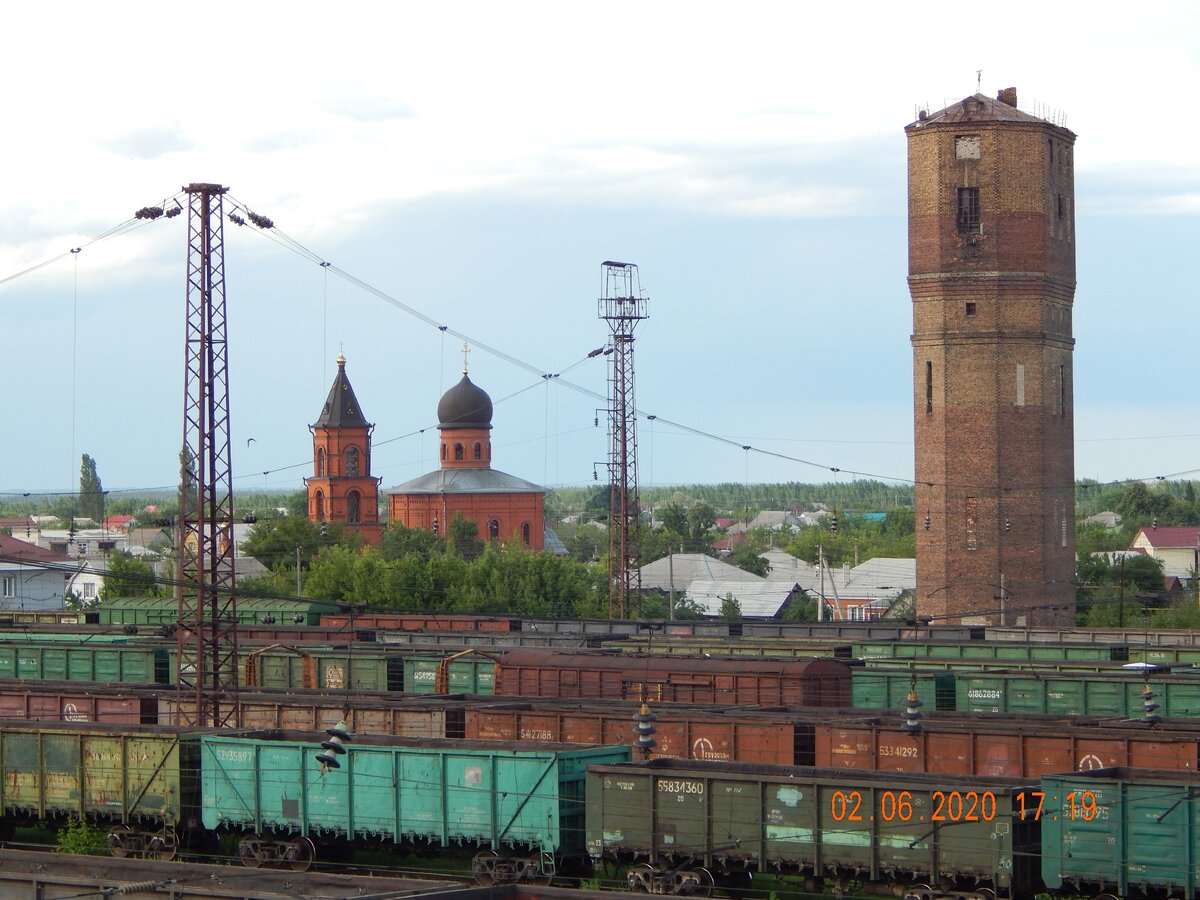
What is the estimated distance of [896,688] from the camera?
34812 millimetres

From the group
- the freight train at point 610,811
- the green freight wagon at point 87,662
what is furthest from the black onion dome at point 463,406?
the freight train at point 610,811

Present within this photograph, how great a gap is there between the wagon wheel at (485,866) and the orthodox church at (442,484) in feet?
303

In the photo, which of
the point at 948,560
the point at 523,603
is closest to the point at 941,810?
the point at 948,560

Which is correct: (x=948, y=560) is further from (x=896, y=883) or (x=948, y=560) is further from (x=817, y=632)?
(x=896, y=883)

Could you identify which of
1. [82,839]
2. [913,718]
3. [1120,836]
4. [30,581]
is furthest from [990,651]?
[30,581]

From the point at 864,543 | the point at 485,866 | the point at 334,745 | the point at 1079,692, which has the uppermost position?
the point at 864,543

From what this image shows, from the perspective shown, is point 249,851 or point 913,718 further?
point 913,718

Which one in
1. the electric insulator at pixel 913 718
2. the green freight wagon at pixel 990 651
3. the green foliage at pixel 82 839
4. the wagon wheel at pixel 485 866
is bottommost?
the green foliage at pixel 82 839

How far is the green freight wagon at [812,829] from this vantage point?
20.1 meters

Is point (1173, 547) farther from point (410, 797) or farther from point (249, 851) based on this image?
point (410, 797)

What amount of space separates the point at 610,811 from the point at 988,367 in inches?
1745
